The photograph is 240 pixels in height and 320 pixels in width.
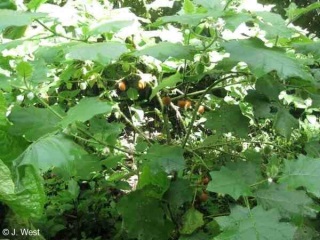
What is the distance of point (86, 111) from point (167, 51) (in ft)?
0.91

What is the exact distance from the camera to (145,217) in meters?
1.66

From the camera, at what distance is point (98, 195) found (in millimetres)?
2518

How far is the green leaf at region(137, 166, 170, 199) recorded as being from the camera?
162 cm

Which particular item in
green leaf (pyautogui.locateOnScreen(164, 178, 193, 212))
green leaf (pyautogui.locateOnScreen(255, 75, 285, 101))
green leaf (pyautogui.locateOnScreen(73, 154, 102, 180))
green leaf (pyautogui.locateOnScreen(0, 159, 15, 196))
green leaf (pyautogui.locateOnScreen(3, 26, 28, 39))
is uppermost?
green leaf (pyautogui.locateOnScreen(0, 159, 15, 196))

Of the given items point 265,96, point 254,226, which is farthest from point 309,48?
point 254,226

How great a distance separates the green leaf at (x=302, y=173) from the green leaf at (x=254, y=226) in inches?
4.6

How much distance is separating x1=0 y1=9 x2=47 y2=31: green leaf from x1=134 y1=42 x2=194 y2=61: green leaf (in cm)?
32

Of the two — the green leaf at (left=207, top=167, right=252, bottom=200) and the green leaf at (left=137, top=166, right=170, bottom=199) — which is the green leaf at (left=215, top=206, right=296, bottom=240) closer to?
the green leaf at (left=207, top=167, right=252, bottom=200)

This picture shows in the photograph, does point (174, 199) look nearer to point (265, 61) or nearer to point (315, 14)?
point (265, 61)

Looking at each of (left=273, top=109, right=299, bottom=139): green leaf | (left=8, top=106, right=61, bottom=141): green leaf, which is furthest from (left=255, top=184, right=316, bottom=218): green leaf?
(left=8, top=106, right=61, bottom=141): green leaf

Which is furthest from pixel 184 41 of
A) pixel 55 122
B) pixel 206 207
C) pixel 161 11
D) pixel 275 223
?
pixel 161 11

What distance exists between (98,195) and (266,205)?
1.45 m

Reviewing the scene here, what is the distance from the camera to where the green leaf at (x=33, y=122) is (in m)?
1.25

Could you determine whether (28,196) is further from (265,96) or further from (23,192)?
(265,96)
